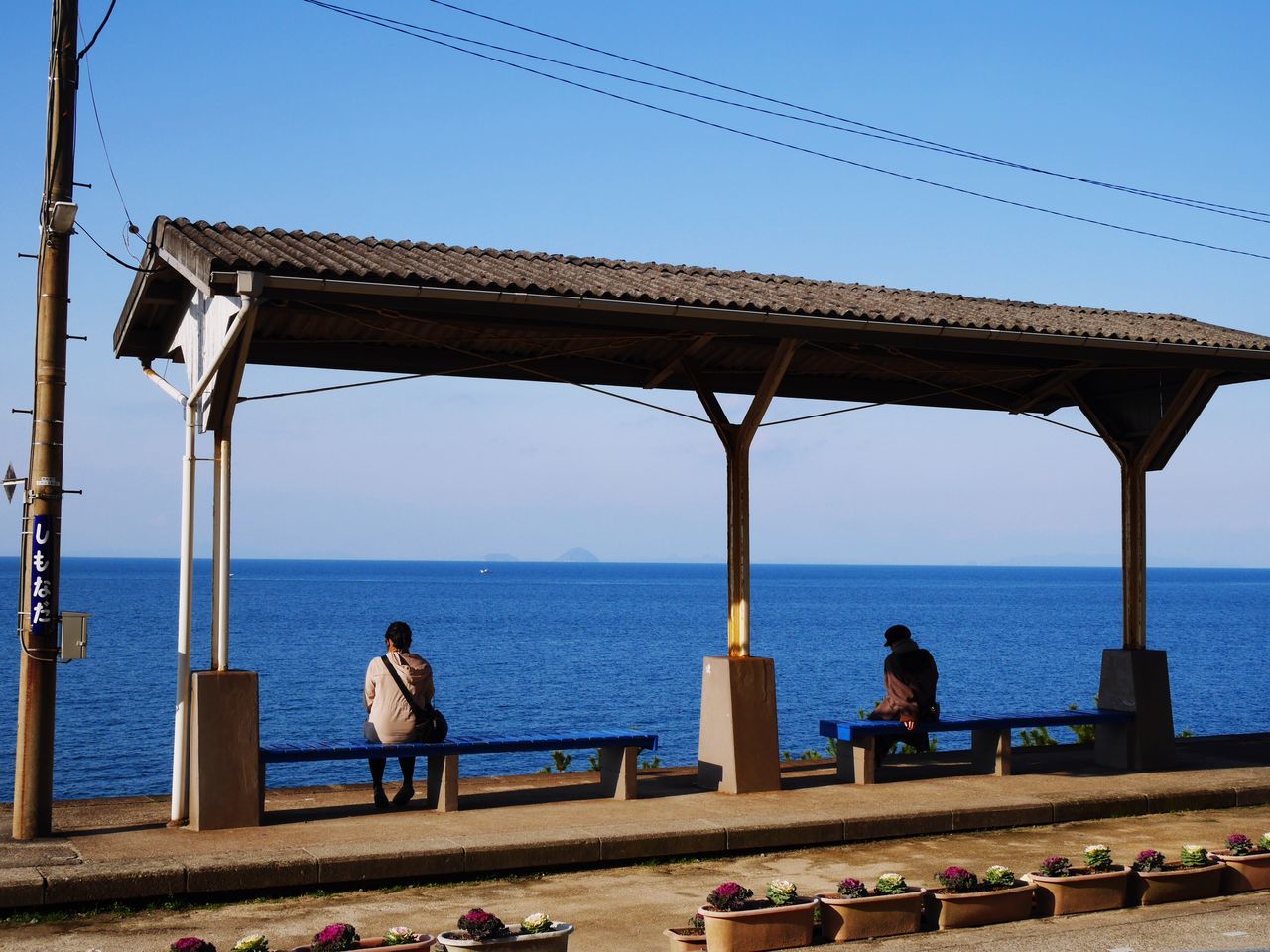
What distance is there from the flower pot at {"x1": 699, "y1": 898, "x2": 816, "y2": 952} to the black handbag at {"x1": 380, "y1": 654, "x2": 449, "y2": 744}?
3609 millimetres

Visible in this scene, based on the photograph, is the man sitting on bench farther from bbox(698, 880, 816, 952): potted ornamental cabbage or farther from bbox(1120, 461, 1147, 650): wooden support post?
bbox(698, 880, 816, 952): potted ornamental cabbage

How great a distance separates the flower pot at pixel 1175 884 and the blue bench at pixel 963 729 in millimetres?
2905

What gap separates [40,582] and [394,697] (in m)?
2.44

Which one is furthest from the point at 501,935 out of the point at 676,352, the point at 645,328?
the point at 676,352

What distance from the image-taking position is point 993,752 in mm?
11398

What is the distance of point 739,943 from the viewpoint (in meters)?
6.36

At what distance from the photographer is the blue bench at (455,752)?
29.7 feet

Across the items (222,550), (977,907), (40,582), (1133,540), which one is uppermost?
(1133,540)

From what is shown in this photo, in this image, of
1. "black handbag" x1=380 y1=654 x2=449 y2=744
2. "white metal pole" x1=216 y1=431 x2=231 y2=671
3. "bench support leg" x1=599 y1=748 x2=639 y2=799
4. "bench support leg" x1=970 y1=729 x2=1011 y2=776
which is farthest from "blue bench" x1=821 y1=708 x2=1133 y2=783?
"white metal pole" x1=216 y1=431 x2=231 y2=671

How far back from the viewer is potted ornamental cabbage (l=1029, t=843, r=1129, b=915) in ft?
23.8

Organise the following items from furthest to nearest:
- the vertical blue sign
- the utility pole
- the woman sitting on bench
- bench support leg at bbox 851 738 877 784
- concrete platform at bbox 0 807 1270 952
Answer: bench support leg at bbox 851 738 877 784 → the woman sitting on bench → the vertical blue sign → the utility pole → concrete platform at bbox 0 807 1270 952

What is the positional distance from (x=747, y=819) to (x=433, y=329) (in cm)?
411

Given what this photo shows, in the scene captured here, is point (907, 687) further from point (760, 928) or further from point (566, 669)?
point (566, 669)

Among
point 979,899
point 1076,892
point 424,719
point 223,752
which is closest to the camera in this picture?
point 979,899
